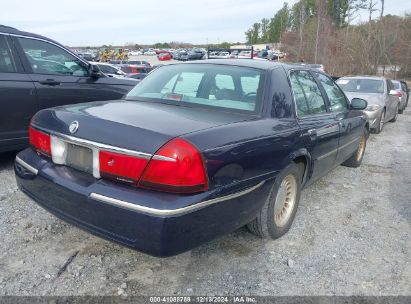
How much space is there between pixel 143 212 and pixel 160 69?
211 centimetres

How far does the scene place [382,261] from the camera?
3.05 metres

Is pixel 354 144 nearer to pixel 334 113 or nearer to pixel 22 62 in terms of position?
pixel 334 113

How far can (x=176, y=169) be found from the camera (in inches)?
86.9

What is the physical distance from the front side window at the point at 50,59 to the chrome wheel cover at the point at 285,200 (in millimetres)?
3488

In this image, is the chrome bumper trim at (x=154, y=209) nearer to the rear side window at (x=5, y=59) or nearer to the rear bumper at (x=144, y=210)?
the rear bumper at (x=144, y=210)

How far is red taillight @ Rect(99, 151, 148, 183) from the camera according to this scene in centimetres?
227

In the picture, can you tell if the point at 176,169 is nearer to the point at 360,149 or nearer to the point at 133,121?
the point at 133,121

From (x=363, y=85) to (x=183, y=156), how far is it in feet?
29.7

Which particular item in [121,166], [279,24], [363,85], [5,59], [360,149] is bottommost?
[360,149]

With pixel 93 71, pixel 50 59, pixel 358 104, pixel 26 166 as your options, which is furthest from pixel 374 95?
pixel 26 166

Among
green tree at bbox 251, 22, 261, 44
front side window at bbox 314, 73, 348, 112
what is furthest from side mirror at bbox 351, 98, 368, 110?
green tree at bbox 251, 22, 261, 44

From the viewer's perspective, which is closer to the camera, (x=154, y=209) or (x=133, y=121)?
(x=154, y=209)

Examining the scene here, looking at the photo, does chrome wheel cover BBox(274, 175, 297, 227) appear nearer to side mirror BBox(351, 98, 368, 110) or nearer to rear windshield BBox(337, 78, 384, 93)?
side mirror BBox(351, 98, 368, 110)

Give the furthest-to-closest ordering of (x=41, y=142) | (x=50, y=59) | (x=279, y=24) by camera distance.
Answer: (x=279, y=24)
(x=50, y=59)
(x=41, y=142)
